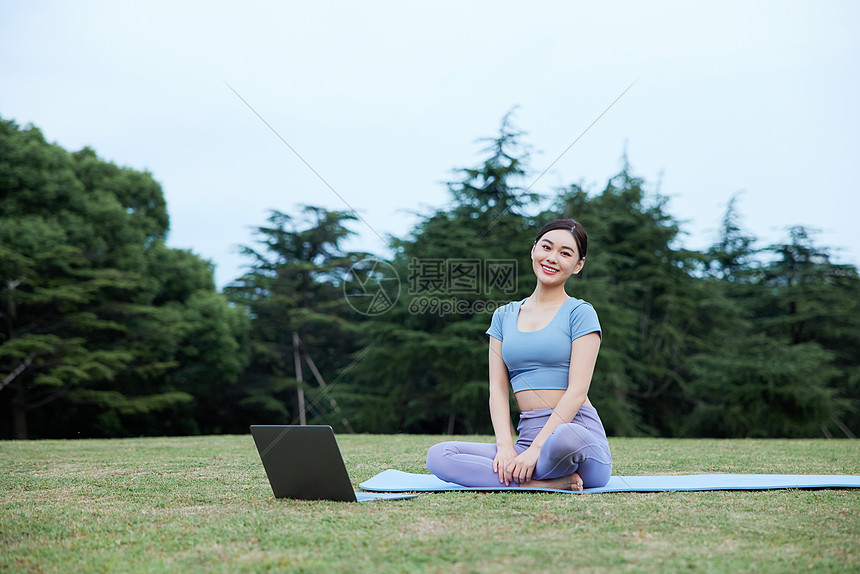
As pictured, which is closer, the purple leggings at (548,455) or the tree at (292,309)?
the purple leggings at (548,455)

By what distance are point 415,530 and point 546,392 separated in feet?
4.51

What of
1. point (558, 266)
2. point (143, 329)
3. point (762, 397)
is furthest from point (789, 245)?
point (558, 266)

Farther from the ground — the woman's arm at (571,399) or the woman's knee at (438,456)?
the woman's arm at (571,399)

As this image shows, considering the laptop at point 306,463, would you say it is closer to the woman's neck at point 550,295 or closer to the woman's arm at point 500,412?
the woman's arm at point 500,412

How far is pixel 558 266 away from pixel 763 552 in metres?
1.90

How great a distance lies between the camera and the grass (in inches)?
80.4

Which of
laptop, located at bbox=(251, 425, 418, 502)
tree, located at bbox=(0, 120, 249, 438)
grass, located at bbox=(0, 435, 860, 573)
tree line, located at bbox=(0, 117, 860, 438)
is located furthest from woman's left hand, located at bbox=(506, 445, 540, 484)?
tree, located at bbox=(0, 120, 249, 438)

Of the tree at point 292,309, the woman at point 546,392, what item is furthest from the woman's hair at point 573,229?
the tree at point 292,309

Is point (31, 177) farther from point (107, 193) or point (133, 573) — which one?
point (133, 573)

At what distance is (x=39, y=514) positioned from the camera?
9.58 feet

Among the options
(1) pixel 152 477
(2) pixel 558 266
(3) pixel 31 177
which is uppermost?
(3) pixel 31 177

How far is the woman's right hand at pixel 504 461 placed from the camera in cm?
341

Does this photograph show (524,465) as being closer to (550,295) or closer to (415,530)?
(550,295)

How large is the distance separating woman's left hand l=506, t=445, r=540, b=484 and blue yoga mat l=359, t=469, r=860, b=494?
64 millimetres
